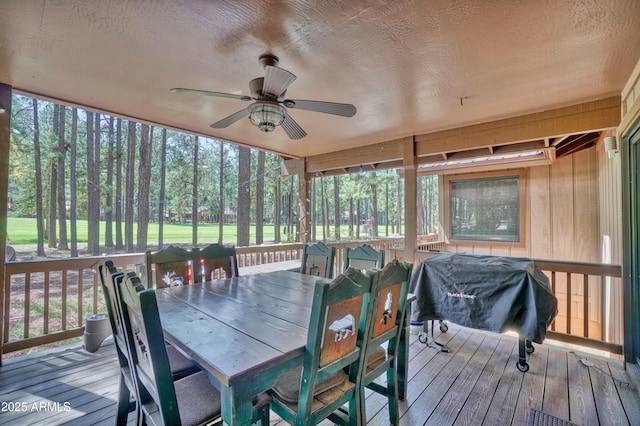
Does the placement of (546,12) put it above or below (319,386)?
above

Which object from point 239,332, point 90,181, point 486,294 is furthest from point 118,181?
point 486,294

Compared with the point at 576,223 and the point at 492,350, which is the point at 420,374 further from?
the point at 576,223

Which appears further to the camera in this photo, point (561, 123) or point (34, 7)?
point (561, 123)

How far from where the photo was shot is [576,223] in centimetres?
483

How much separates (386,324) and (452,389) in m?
1.16

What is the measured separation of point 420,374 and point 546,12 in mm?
2774

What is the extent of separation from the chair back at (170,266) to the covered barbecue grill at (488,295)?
234 cm

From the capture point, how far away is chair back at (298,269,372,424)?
1272mm

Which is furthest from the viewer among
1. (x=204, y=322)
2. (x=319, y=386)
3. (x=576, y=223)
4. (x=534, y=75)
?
(x=576, y=223)

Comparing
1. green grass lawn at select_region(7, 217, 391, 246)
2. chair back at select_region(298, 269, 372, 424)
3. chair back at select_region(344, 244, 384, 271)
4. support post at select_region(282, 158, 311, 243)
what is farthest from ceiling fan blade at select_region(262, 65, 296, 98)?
green grass lawn at select_region(7, 217, 391, 246)

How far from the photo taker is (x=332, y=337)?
1361mm

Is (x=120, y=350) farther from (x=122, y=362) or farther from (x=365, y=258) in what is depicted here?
(x=365, y=258)

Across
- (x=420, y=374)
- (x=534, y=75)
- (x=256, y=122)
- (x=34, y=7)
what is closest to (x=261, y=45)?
A: (x=256, y=122)

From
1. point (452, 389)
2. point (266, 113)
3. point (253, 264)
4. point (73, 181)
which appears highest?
point (73, 181)
